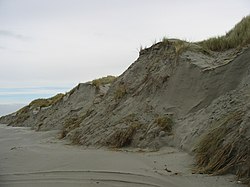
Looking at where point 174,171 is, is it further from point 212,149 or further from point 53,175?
point 53,175

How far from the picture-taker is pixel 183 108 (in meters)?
8.95

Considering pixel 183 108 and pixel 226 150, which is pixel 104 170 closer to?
pixel 226 150

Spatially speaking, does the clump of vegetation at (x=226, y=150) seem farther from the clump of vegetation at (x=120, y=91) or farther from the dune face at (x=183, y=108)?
the clump of vegetation at (x=120, y=91)

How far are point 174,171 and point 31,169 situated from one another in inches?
111

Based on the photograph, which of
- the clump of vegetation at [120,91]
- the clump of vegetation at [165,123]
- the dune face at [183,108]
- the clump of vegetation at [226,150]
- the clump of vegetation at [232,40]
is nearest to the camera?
the clump of vegetation at [226,150]

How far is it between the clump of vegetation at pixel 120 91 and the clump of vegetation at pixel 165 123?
2768mm

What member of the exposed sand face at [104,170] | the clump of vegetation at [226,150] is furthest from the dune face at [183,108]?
the exposed sand face at [104,170]

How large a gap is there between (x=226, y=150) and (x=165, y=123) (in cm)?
286

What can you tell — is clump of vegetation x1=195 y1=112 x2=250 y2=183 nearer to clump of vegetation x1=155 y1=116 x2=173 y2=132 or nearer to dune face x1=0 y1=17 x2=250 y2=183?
dune face x1=0 y1=17 x2=250 y2=183

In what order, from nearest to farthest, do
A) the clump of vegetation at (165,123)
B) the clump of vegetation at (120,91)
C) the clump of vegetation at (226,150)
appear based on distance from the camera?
the clump of vegetation at (226,150), the clump of vegetation at (165,123), the clump of vegetation at (120,91)

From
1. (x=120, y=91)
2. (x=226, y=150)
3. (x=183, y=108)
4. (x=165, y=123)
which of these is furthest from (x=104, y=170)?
(x=120, y=91)

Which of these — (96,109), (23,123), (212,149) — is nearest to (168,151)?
(212,149)

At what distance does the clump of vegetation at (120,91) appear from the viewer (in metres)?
11.4

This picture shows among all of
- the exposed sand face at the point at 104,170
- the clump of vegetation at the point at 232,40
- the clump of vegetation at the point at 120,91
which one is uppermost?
the clump of vegetation at the point at 232,40
